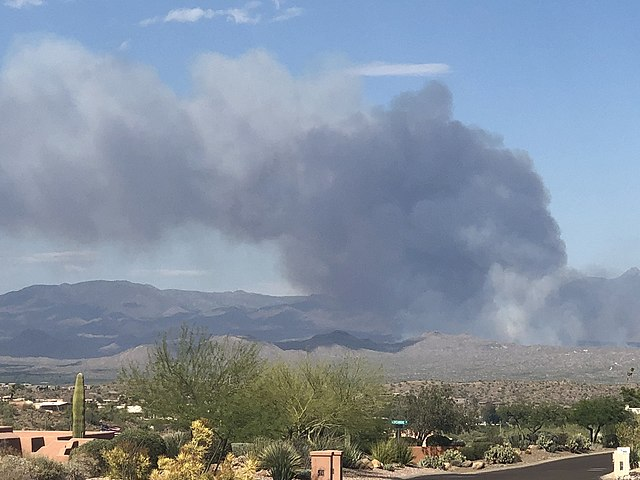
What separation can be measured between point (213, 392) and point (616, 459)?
661 inches

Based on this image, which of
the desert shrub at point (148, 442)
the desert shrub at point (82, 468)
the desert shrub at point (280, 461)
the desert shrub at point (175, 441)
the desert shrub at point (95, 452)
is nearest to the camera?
the desert shrub at point (82, 468)

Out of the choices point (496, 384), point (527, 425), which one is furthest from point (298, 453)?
point (496, 384)

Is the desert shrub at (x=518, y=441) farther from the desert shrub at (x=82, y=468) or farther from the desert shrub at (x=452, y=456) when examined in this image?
the desert shrub at (x=82, y=468)

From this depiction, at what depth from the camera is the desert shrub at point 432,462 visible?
51781 mm

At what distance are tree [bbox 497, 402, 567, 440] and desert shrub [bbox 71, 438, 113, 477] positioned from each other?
151 ft

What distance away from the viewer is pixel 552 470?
50656mm

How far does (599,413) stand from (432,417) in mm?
18002

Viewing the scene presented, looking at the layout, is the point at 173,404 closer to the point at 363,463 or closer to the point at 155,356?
the point at 155,356

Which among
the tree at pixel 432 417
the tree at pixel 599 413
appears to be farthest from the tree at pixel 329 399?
the tree at pixel 599 413

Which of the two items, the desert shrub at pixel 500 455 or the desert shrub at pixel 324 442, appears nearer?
the desert shrub at pixel 324 442

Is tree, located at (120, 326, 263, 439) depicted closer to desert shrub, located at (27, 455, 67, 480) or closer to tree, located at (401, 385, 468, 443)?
desert shrub, located at (27, 455, 67, 480)

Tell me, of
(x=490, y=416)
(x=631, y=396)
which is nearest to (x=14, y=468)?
(x=631, y=396)

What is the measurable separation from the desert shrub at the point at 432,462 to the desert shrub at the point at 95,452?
20199 millimetres

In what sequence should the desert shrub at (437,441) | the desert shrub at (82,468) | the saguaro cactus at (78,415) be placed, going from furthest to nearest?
the desert shrub at (437,441) → the saguaro cactus at (78,415) → the desert shrub at (82,468)
